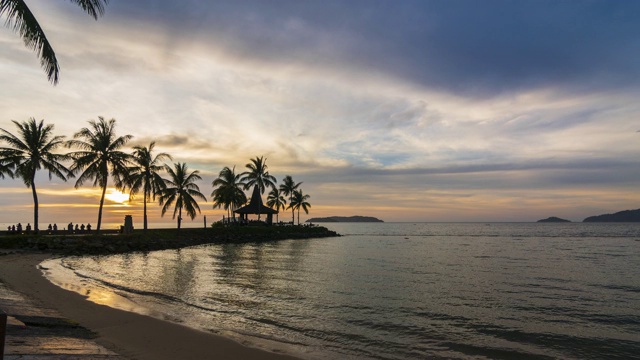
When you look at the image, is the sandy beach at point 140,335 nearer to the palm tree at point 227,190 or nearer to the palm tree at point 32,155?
the palm tree at point 32,155

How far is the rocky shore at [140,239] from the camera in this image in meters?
31.4

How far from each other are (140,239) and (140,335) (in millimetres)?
36868

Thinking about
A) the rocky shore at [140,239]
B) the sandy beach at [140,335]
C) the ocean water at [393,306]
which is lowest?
the ocean water at [393,306]

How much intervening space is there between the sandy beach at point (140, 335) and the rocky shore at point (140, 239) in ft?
70.8

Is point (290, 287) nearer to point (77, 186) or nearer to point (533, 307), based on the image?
point (533, 307)

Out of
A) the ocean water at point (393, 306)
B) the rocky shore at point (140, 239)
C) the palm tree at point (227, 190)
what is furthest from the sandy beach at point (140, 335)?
the palm tree at point (227, 190)

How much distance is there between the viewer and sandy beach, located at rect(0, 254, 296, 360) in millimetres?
8104

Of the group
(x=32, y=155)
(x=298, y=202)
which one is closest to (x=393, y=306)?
(x=32, y=155)

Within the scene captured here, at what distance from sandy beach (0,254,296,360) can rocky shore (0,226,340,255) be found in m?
21.6

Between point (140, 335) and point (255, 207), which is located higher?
point (255, 207)

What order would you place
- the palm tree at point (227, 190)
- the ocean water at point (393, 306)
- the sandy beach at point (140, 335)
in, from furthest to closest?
1. the palm tree at point (227, 190)
2. the ocean water at point (393, 306)
3. the sandy beach at point (140, 335)

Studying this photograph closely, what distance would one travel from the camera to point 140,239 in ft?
139

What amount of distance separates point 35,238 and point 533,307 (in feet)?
122

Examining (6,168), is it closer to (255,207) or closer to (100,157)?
(100,157)
